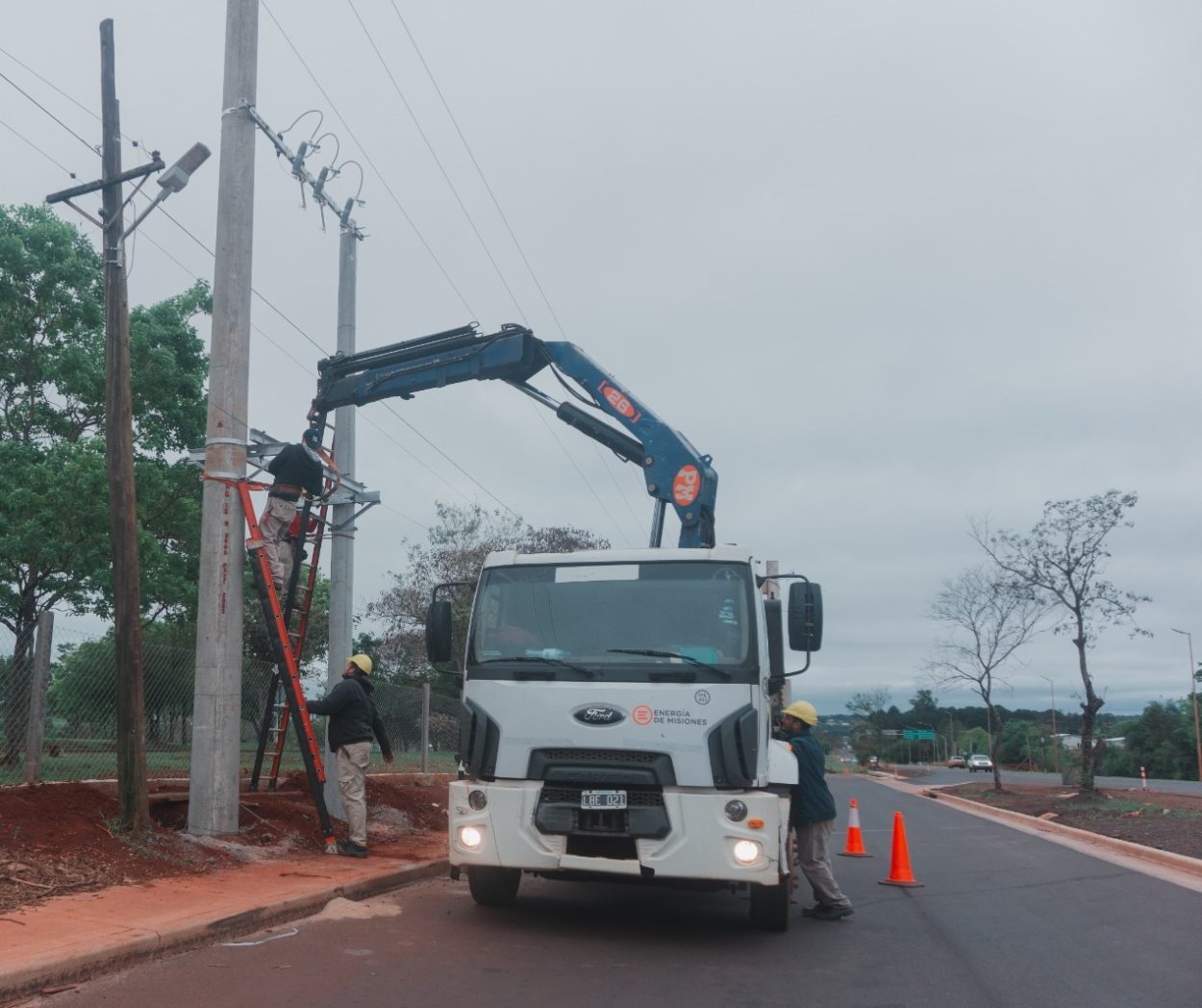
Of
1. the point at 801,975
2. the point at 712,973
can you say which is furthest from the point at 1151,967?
the point at 712,973

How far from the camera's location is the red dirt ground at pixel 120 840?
26.2 ft

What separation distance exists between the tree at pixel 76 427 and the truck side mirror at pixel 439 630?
10.5m

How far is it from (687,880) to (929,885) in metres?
5.05

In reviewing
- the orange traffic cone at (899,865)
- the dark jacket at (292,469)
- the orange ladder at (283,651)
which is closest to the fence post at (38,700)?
the orange ladder at (283,651)

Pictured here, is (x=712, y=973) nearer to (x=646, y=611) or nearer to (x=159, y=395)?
(x=646, y=611)

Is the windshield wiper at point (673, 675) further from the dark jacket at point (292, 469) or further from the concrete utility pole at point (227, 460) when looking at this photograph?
the dark jacket at point (292, 469)

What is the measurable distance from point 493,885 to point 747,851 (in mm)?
2235

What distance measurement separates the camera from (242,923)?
7.42 m

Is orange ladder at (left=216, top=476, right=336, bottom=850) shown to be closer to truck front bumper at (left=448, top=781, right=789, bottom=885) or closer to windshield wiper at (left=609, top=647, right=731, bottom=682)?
truck front bumper at (left=448, top=781, right=789, bottom=885)

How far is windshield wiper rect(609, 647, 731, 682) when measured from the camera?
25.1 feet

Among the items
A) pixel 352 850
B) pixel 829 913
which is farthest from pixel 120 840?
pixel 829 913

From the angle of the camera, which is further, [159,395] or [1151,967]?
[159,395]

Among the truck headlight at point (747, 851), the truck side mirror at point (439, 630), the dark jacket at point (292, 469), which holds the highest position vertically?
the dark jacket at point (292, 469)

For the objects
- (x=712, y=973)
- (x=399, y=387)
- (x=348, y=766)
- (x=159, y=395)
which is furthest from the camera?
(x=159, y=395)
